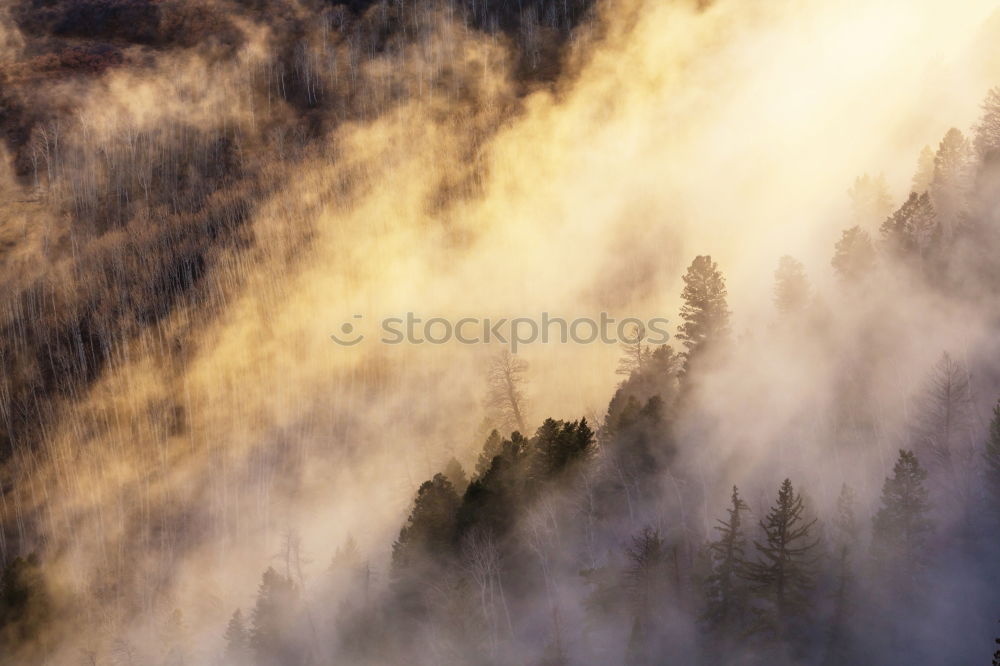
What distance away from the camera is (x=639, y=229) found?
399 feet

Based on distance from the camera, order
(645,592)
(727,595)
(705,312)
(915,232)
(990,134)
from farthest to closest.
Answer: (990,134)
(915,232)
(705,312)
(645,592)
(727,595)

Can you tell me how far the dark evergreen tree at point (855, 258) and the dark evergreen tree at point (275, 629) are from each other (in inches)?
1938

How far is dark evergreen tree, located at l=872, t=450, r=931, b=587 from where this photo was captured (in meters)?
45.0

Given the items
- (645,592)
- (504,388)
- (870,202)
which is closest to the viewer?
(645,592)

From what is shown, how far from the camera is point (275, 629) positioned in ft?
172

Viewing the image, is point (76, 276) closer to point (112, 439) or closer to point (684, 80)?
point (112, 439)

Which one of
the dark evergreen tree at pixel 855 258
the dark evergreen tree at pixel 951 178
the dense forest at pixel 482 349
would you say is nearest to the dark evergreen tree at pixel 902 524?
the dense forest at pixel 482 349

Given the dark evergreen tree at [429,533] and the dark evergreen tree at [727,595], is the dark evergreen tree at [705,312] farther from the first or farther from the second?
the dark evergreen tree at [429,533]

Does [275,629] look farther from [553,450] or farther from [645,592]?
[645,592]

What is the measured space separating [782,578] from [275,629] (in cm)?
3268

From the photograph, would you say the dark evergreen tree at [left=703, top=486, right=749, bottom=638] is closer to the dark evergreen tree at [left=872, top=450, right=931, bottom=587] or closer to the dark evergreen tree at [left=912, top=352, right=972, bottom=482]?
the dark evergreen tree at [left=872, top=450, right=931, bottom=587]

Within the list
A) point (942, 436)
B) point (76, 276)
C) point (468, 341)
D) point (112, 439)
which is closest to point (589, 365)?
point (468, 341)

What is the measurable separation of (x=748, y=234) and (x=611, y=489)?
62484 mm

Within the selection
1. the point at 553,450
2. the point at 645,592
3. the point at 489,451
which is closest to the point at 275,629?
the point at 489,451
